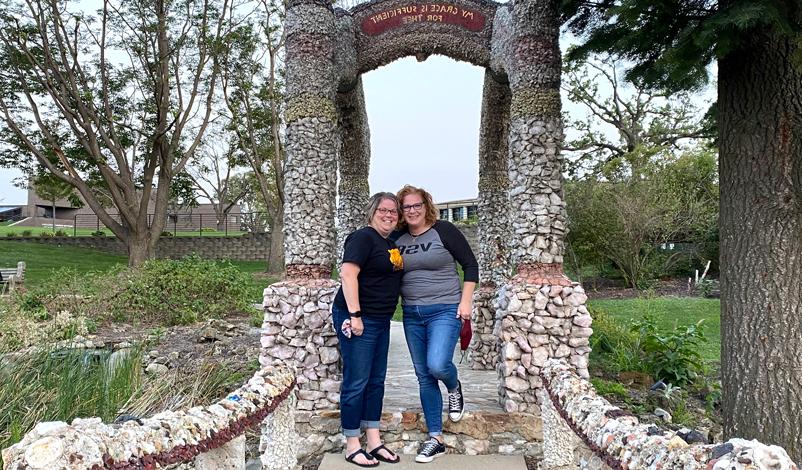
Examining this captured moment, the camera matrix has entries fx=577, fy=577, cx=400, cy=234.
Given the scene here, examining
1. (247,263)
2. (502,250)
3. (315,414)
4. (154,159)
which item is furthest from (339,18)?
(247,263)

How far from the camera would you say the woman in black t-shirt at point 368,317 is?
3424 mm

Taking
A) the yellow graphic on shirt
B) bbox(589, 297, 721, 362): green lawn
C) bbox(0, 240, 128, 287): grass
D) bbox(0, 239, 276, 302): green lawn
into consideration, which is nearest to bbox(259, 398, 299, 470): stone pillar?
the yellow graphic on shirt

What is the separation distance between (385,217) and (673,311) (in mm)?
9656

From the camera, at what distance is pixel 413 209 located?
3637 millimetres

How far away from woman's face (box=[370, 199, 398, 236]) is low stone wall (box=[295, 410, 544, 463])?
1408 mm

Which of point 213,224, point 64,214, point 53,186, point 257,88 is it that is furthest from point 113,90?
point 64,214

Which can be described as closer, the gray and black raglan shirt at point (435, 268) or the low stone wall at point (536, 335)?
the gray and black raglan shirt at point (435, 268)

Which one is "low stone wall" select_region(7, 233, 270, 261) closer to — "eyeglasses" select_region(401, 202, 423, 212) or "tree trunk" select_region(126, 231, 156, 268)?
"tree trunk" select_region(126, 231, 156, 268)

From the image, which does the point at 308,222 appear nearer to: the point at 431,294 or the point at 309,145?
the point at 309,145

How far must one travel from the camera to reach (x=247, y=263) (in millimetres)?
24125

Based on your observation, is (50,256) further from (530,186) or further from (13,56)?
(530,186)

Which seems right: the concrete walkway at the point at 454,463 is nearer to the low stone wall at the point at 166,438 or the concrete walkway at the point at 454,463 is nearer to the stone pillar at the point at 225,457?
the low stone wall at the point at 166,438

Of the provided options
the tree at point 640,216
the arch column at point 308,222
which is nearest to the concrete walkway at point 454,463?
A: the arch column at point 308,222

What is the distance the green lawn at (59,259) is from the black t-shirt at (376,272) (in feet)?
43.8
